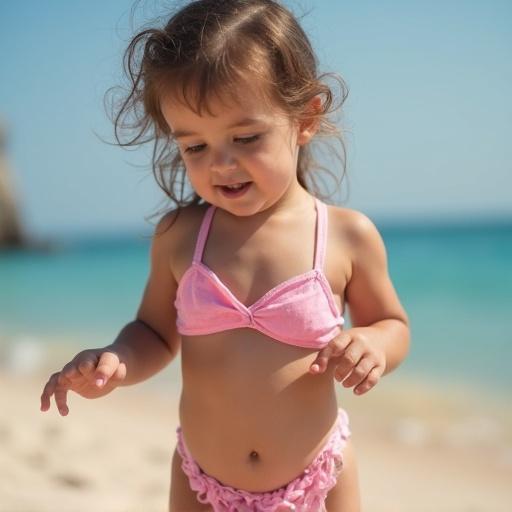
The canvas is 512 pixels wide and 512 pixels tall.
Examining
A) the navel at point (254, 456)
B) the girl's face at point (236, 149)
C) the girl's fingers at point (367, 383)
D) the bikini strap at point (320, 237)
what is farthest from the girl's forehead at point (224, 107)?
the navel at point (254, 456)

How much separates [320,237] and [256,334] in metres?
0.31

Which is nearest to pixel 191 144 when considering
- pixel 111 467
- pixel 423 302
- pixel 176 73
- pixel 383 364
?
pixel 176 73

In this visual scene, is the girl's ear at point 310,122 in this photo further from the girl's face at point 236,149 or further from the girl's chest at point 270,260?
the girl's chest at point 270,260

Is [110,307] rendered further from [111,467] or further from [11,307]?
[111,467]

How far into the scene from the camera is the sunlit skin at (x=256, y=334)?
6.15 ft

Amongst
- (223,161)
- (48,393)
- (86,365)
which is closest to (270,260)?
(223,161)

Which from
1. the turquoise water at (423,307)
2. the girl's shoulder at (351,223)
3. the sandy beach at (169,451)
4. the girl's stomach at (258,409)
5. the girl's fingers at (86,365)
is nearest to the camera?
the girl's fingers at (86,365)

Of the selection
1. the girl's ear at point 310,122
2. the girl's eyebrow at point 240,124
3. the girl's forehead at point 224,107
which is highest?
the girl's ear at point 310,122

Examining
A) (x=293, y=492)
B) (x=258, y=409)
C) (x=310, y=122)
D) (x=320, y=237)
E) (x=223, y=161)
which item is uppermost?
(x=310, y=122)

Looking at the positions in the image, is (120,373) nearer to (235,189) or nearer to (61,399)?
(61,399)

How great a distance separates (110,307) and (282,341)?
1173 cm

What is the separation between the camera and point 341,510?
6.67 feet

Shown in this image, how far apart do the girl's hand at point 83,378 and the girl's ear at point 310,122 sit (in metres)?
0.78

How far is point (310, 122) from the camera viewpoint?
212cm
